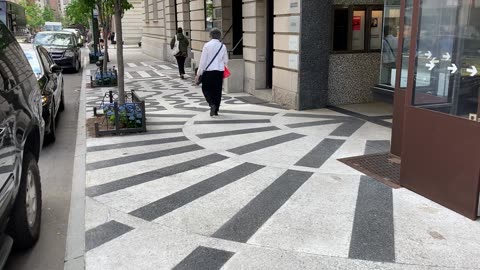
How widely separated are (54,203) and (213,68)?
5.04 metres

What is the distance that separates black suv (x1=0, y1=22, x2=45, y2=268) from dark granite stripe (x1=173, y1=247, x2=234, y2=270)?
1.33 metres

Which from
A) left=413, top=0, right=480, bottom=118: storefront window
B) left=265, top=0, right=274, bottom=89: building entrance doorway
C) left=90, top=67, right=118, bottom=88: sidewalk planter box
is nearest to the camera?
left=413, top=0, right=480, bottom=118: storefront window

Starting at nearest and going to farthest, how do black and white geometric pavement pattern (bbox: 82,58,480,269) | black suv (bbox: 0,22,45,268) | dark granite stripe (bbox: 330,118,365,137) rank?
black suv (bbox: 0,22,45,268) < black and white geometric pavement pattern (bbox: 82,58,480,269) < dark granite stripe (bbox: 330,118,365,137)

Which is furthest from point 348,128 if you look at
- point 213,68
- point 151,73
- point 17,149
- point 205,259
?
point 151,73

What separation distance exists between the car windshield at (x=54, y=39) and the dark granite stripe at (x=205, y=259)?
19.6 meters

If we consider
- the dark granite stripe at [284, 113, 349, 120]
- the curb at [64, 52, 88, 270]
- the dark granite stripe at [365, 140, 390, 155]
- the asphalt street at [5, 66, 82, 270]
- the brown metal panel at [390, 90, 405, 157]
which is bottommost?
the asphalt street at [5, 66, 82, 270]

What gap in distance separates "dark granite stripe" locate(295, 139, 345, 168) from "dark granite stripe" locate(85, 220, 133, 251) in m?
2.69

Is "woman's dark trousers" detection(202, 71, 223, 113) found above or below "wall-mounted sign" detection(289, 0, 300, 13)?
below

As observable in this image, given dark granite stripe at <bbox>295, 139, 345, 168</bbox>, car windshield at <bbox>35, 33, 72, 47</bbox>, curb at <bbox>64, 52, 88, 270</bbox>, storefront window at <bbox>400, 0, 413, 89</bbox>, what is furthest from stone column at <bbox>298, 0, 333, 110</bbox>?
car windshield at <bbox>35, 33, 72, 47</bbox>

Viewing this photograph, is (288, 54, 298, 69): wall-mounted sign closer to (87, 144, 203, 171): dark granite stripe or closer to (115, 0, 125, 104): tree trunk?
(115, 0, 125, 104): tree trunk

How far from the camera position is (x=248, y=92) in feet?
43.1

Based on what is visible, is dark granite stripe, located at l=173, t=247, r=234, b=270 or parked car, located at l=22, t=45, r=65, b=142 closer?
dark granite stripe, located at l=173, t=247, r=234, b=270

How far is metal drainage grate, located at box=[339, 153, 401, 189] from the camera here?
562 centimetres

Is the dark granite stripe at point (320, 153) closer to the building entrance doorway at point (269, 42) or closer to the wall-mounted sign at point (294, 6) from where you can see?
the wall-mounted sign at point (294, 6)
